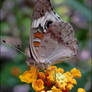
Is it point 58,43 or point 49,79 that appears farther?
point 58,43

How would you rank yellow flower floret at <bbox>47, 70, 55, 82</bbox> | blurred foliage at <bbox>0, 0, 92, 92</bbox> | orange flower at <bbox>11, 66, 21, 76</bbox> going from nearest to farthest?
yellow flower floret at <bbox>47, 70, 55, 82</bbox> → blurred foliage at <bbox>0, 0, 92, 92</bbox> → orange flower at <bbox>11, 66, 21, 76</bbox>

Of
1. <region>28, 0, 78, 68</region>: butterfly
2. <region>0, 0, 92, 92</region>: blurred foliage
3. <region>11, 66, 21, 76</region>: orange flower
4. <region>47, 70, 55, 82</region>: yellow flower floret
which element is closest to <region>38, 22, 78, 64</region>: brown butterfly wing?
<region>28, 0, 78, 68</region>: butterfly

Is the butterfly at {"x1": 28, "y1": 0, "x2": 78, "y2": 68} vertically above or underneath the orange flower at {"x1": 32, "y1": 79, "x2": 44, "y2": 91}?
above

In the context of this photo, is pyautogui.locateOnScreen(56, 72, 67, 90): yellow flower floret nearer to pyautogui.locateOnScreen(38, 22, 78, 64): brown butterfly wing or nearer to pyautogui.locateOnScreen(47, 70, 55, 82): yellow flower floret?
pyautogui.locateOnScreen(47, 70, 55, 82): yellow flower floret

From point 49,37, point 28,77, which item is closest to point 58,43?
point 49,37

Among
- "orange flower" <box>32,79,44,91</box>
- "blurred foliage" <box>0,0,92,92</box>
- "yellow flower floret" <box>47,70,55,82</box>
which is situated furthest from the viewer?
"blurred foliage" <box>0,0,92,92</box>

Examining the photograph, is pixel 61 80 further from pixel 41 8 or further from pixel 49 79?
pixel 41 8

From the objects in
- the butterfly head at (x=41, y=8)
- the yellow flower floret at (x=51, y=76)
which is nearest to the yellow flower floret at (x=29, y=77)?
the yellow flower floret at (x=51, y=76)

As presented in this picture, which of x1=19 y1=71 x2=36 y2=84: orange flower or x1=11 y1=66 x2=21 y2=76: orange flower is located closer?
x1=19 y1=71 x2=36 y2=84: orange flower
